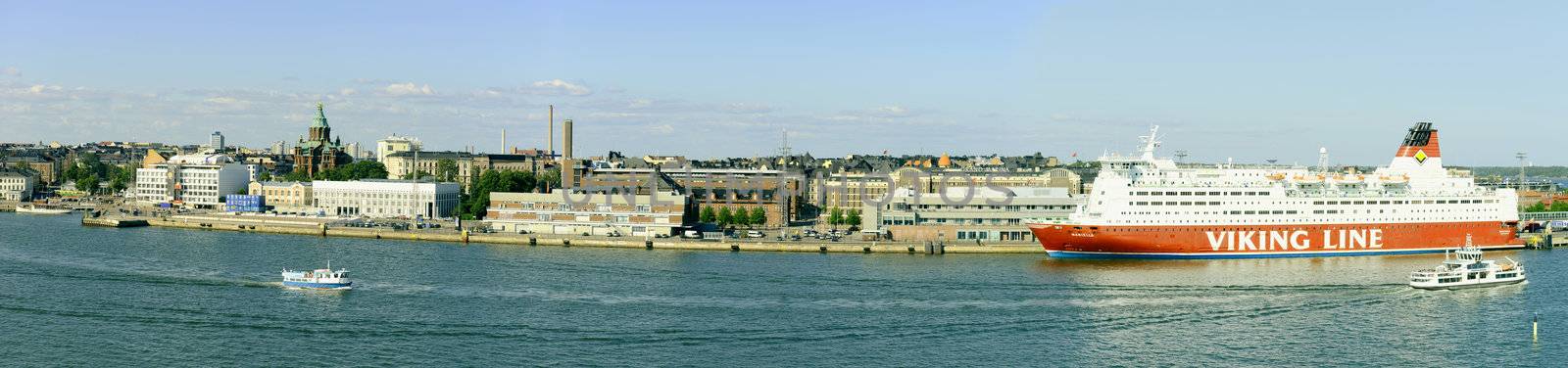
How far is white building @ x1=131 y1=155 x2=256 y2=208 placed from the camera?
2874 inches

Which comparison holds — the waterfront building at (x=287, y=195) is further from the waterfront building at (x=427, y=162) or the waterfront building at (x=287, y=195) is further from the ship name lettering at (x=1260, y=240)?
the ship name lettering at (x=1260, y=240)

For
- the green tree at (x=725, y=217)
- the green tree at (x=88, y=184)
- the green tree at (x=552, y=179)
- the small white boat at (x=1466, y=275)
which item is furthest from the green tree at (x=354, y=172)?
the small white boat at (x=1466, y=275)

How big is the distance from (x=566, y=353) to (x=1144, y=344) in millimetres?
10814

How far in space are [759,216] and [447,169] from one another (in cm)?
3427

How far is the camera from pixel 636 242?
47.0m

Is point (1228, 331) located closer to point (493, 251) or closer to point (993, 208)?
point (993, 208)

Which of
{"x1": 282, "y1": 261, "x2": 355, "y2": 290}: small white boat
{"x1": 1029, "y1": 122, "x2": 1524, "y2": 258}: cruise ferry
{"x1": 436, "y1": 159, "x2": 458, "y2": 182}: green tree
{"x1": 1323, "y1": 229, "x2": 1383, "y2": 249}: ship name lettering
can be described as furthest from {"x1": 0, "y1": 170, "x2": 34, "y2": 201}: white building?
{"x1": 1323, "y1": 229, "x2": 1383, "y2": 249}: ship name lettering

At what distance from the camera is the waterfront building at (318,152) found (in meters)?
85.2

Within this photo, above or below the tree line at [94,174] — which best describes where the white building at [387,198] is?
below

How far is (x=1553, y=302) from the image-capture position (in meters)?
31.8

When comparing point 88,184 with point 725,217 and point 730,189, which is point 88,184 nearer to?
point 730,189

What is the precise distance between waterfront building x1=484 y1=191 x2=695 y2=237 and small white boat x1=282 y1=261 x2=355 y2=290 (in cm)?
1718

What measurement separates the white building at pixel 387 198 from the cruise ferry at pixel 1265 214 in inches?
1233

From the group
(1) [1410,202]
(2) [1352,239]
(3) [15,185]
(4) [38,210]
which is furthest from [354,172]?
(1) [1410,202]
